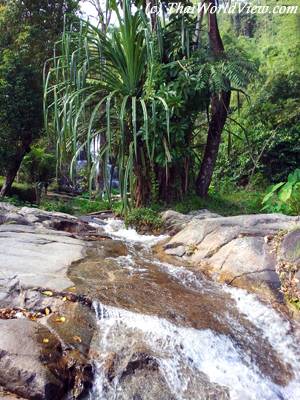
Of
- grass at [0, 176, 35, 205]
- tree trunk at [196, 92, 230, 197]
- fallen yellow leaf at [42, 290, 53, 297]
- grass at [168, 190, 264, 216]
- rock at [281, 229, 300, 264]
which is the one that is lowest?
grass at [0, 176, 35, 205]

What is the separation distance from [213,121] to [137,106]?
1.55m

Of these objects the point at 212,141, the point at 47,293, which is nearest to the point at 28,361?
the point at 47,293

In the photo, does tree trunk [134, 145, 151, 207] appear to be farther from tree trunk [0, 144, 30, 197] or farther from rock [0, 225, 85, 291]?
tree trunk [0, 144, 30, 197]

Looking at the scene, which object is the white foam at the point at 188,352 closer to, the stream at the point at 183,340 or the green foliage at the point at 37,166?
the stream at the point at 183,340

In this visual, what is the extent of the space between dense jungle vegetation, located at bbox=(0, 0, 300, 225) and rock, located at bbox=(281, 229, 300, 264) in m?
0.98

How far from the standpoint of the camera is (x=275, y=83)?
10727mm

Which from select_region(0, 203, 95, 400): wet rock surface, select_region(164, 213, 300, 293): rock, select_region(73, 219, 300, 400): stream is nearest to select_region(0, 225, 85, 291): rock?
select_region(0, 203, 95, 400): wet rock surface

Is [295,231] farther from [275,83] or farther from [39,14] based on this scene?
[39,14]

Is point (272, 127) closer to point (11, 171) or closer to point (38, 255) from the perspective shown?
point (11, 171)

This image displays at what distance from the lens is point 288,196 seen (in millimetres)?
4773

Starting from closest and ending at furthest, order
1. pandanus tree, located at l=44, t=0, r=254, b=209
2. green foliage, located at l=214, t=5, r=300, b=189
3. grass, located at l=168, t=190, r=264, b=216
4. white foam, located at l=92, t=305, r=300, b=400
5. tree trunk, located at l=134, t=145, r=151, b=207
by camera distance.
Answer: white foam, located at l=92, t=305, r=300, b=400 → pandanus tree, located at l=44, t=0, r=254, b=209 → tree trunk, located at l=134, t=145, r=151, b=207 → grass, located at l=168, t=190, r=264, b=216 → green foliage, located at l=214, t=5, r=300, b=189

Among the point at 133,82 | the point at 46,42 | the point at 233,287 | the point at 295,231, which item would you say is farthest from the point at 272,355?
the point at 46,42

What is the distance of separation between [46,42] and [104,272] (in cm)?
754

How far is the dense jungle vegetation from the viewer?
562 cm
